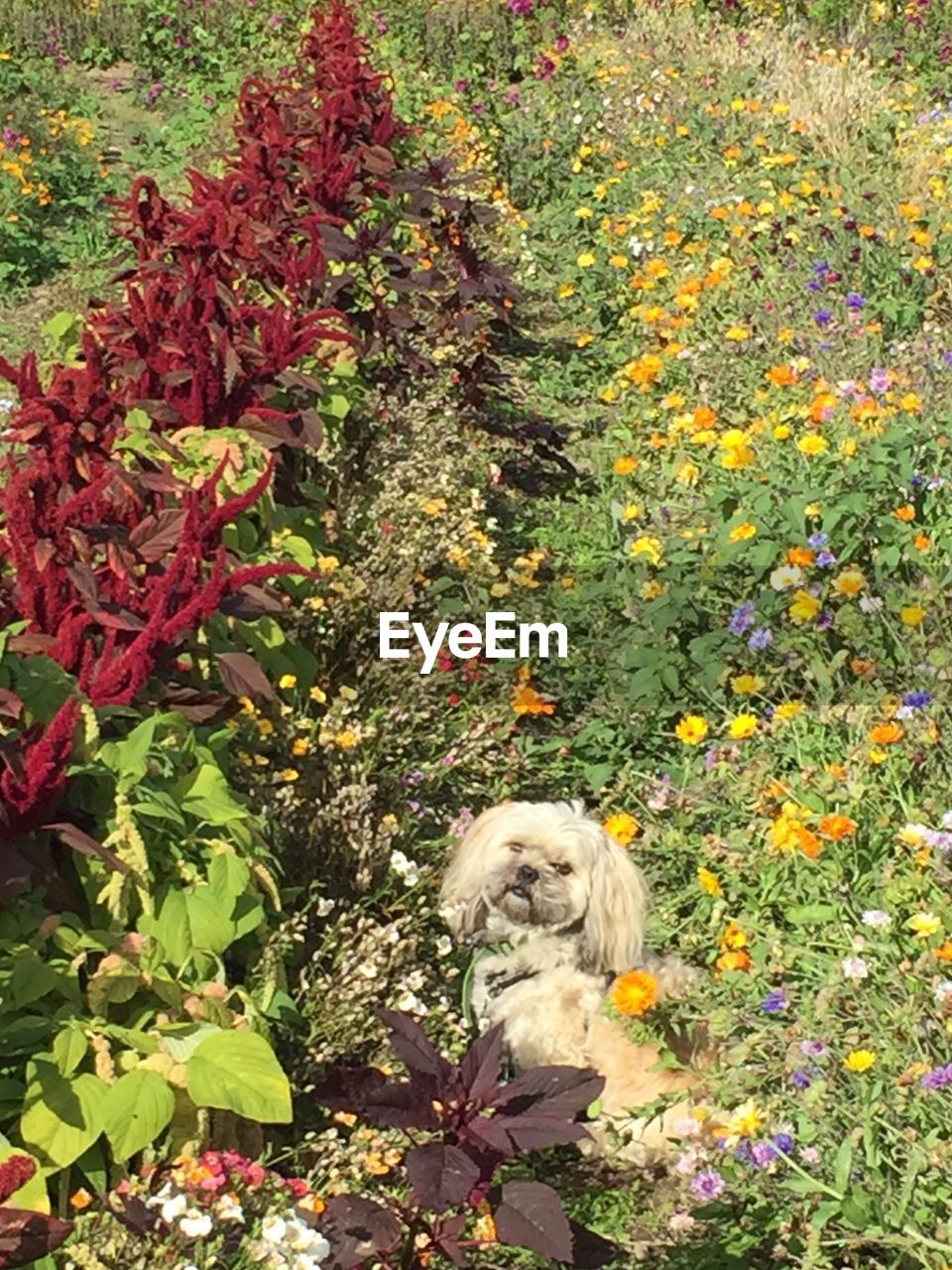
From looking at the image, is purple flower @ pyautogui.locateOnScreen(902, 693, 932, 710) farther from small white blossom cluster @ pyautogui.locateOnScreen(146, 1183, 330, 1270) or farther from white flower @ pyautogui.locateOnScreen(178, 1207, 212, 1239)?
white flower @ pyautogui.locateOnScreen(178, 1207, 212, 1239)

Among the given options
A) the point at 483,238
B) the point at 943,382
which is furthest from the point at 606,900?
the point at 483,238

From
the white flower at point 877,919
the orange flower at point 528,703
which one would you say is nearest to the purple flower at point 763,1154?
the white flower at point 877,919

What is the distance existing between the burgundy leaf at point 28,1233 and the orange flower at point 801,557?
287cm

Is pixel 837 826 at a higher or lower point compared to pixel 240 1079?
lower

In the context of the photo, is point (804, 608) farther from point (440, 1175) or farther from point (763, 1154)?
point (440, 1175)

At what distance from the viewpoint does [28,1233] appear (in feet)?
6.83

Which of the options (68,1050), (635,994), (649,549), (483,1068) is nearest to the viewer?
(483,1068)

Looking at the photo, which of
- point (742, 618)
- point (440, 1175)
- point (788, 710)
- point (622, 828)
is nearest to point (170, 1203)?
point (440, 1175)

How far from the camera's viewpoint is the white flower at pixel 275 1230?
2107 millimetres

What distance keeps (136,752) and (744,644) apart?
212cm

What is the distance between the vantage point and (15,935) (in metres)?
2.52

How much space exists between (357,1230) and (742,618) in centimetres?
238

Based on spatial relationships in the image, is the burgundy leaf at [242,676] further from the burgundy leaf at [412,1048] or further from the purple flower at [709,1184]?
the purple flower at [709,1184]

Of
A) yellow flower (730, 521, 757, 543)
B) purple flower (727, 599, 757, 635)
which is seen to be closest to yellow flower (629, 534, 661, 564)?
yellow flower (730, 521, 757, 543)
